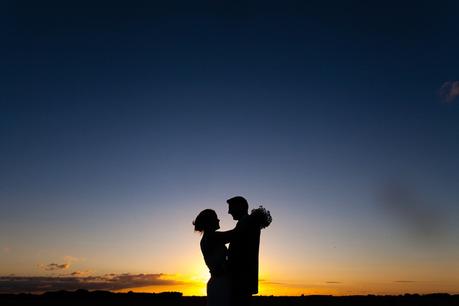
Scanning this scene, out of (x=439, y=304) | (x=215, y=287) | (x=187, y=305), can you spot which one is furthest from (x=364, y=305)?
(x=215, y=287)

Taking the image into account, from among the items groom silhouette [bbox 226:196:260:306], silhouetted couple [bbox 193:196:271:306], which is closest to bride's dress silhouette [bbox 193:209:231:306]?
silhouetted couple [bbox 193:196:271:306]

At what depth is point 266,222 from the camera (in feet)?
27.3

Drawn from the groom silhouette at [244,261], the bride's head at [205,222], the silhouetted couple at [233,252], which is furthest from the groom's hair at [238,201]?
the bride's head at [205,222]

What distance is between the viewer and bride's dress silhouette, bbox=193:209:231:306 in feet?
28.2

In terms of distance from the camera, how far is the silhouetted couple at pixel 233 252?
26.9ft

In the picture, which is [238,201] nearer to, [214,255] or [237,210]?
[237,210]

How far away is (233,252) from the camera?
329 inches

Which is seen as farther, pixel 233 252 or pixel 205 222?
pixel 205 222

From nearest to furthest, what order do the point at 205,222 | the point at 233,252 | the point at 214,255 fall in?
the point at 233,252 → the point at 214,255 → the point at 205,222

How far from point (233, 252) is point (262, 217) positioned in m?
0.74

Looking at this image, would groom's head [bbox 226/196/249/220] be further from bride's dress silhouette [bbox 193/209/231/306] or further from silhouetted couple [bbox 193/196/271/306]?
bride's dress silhouette [bbox 193/209/231/306]

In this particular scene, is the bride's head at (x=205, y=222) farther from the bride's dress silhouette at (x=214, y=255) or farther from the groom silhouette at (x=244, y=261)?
the groom silhouette at (x=244, y=261)

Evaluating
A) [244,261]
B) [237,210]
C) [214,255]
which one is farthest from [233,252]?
[237,210]

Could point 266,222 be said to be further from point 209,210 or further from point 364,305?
point 364,305
